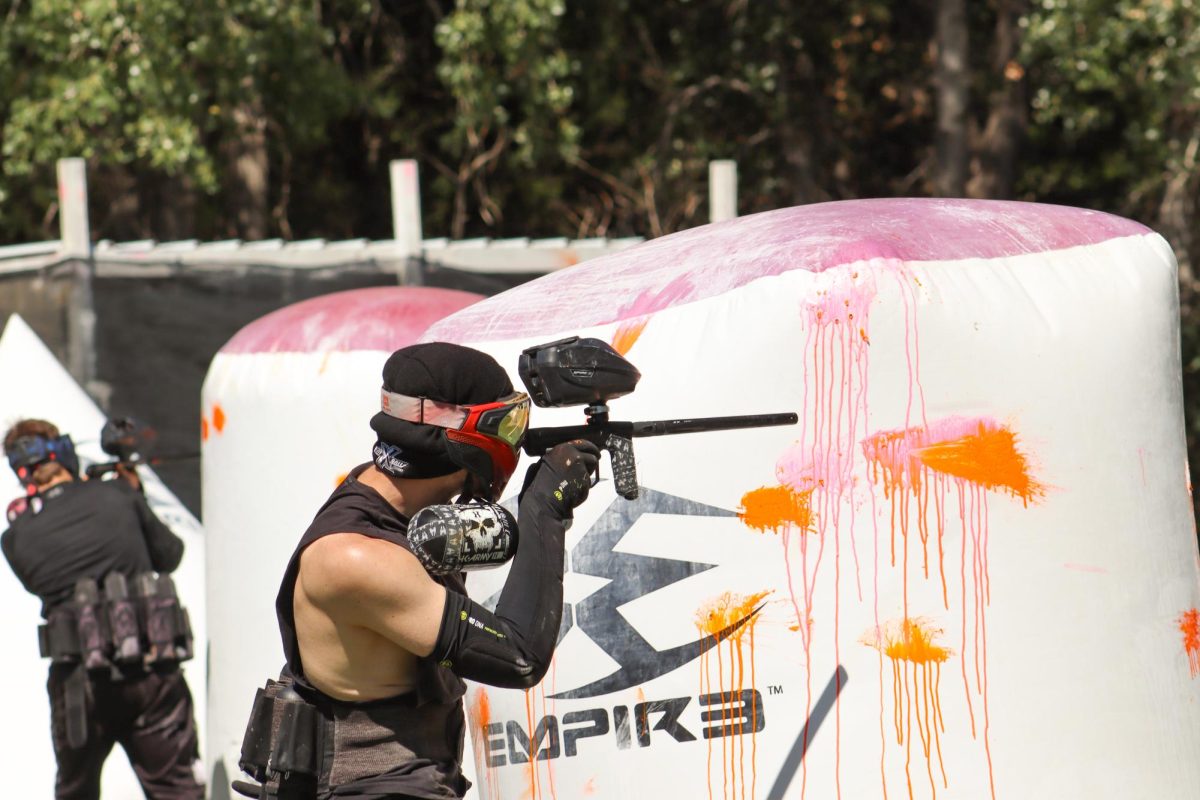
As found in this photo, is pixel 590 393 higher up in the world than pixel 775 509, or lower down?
higher up

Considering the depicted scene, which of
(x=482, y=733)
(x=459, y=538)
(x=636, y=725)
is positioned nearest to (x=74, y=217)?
(x=482, y=733)

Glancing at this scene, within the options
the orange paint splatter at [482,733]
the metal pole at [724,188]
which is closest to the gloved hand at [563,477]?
the orange paint splatter at [482,733]

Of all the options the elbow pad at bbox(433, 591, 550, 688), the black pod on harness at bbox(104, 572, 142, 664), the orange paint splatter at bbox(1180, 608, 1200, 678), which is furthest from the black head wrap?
the black pod on harness at bbox(104, 572, 142, 664)

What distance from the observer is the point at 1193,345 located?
516 inches

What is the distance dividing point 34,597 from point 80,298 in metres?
1.95

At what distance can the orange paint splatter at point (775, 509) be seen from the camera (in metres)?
3.40

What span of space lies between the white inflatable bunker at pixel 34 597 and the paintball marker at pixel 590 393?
11.7 feet

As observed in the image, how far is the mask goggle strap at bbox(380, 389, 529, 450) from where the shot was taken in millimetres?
2828

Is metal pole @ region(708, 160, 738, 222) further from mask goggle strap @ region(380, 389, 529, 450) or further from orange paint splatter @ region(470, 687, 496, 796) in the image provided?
mask goggle strap @ region(380, 389, 529, 450)

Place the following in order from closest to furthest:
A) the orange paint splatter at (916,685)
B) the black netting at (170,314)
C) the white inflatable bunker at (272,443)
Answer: the orange paint splatter at (916,685), the white inflatable bunker at (272,443), the black netting at (170,314)

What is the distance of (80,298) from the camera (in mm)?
7852

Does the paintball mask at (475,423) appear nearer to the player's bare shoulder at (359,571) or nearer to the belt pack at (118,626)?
the player's bare shoulder at (359,571)

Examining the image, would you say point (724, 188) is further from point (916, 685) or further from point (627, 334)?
point (916, 685)

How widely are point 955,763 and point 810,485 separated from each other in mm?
629
